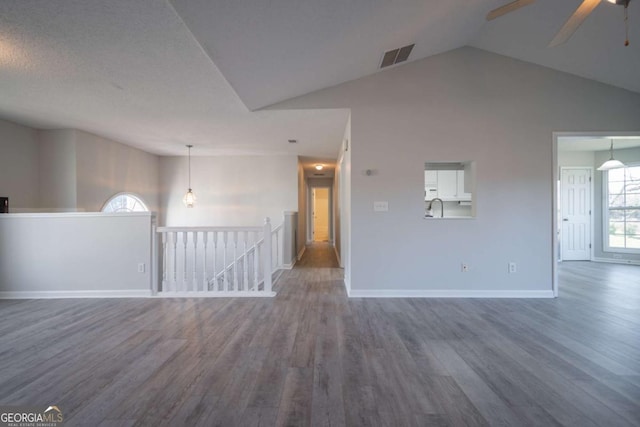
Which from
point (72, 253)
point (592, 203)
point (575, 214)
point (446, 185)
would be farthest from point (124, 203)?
point (592, 203)

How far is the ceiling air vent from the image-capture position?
337 cm

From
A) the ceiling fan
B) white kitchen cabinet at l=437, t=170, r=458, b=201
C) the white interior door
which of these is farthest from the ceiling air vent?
the white interior door

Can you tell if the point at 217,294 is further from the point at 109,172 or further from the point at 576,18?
the point at 576,18

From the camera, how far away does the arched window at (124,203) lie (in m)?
5.53

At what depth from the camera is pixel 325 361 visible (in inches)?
85.0

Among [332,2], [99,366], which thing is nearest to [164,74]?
[332,2]

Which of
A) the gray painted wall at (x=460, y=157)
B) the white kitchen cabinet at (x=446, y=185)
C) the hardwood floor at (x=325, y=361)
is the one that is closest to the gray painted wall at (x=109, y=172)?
the hardwood floor at (x=325, y=361)

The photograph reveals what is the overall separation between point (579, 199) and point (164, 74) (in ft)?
28.5

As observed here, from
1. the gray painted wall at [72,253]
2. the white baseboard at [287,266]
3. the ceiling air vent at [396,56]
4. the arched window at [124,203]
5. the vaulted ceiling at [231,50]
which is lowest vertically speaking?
the white baseboard at [287,266]

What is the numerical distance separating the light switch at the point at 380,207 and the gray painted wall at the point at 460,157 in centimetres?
5

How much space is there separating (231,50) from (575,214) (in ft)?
26.7

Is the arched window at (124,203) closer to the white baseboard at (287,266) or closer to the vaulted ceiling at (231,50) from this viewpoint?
the vaulted ceiling at (231,50)

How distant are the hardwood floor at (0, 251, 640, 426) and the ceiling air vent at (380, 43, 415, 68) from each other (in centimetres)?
303

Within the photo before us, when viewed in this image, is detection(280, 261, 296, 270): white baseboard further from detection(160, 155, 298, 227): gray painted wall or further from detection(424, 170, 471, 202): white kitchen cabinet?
detection(424, 170, 471, 202): white kitchen cabinet
